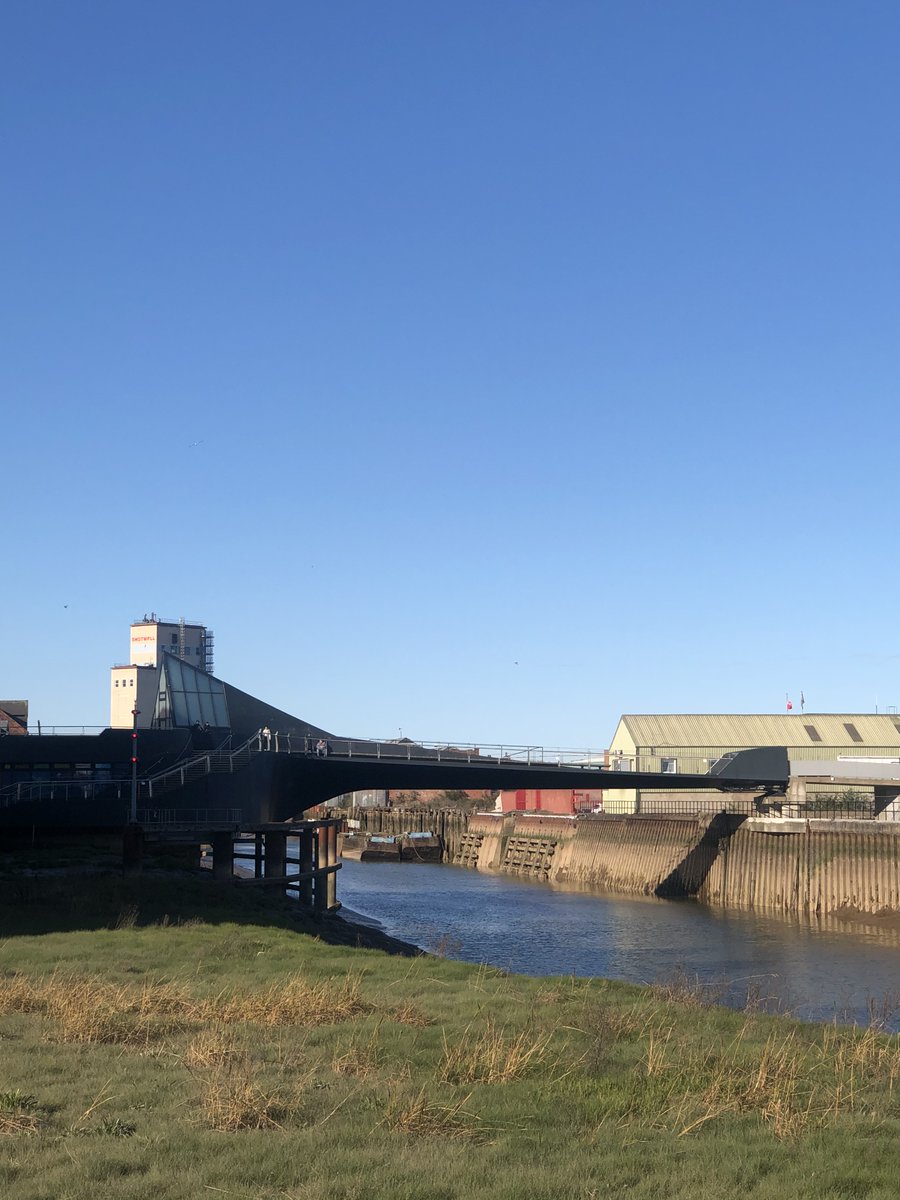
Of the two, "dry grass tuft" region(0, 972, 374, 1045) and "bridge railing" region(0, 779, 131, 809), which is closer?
"dry grass tuft" region(0, 972, 374, 1045)

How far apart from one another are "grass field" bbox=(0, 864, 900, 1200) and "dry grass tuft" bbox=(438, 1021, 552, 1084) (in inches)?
1.9

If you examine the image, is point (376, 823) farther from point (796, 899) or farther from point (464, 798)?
point (796, 899)

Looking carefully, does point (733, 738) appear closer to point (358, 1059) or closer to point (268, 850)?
point (268, 850)

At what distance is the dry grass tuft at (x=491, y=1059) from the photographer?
1662 cm

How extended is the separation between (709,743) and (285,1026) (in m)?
102

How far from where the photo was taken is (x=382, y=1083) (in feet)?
52.2

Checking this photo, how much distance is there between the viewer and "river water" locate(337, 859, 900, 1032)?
42.3 metres

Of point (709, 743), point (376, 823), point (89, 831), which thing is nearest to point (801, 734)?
point (709, 743)

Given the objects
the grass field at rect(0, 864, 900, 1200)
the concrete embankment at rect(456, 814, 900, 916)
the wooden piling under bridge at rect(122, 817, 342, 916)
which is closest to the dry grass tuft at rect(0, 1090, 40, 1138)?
the grass field at rect(0, 864, 900, 1200)

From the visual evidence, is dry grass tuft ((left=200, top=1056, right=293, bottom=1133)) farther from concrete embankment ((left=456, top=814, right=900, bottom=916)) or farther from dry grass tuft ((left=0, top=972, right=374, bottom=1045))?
concrete embankment ((left=456, top=814, right=900, bottom=916))

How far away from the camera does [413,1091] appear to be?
15.4 m

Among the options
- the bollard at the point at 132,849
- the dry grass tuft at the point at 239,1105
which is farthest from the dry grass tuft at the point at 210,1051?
the bollard at the point at 132,849

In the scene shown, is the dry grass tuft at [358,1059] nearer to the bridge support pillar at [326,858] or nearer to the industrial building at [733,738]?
the bridge support pillar at [326,858]

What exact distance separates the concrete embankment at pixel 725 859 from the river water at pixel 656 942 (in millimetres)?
3804
